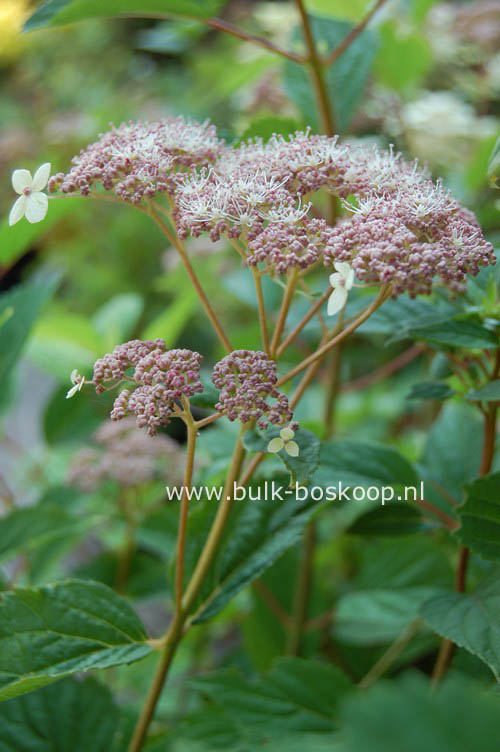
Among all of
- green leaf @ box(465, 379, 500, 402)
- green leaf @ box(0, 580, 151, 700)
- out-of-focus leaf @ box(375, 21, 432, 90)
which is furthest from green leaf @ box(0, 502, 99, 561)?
out-of-focus leaf @ box(375, 21, 432, 90)

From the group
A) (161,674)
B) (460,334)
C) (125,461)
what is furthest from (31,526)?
(460,334)

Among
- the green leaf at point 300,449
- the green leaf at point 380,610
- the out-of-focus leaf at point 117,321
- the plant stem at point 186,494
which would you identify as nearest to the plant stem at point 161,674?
the plant stem at point 186,494

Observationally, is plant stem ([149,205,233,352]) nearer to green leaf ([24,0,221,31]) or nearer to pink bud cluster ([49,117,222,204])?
pink bud cluster ([49,117,222,204])

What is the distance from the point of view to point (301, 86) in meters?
0.83

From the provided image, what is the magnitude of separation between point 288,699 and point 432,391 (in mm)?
303

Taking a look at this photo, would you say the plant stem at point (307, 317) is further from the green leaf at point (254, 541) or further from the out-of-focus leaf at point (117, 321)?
the out-of-focus leaf at point (117, 321)

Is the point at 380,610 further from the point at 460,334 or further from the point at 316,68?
the point at 316,68

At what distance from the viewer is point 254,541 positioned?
2.00 ft

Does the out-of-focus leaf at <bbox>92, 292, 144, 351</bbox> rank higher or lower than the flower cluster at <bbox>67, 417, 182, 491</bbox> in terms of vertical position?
higher

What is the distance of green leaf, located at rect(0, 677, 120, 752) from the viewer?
0.60 metres

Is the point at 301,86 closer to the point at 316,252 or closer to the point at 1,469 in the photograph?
the point at 316,252

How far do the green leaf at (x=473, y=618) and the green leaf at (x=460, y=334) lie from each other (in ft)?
0.59

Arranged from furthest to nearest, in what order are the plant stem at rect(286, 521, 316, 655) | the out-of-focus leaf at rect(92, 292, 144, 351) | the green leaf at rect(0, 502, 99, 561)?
the out-of-focus leaf at rect(92, 292, 144, 351) → the plant stem at rect(286, 521, 316, 655) → the green leaf at rect(0, 502, 99, 561)

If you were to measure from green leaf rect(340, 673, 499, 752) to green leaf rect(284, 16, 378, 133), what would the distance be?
0.66 m
